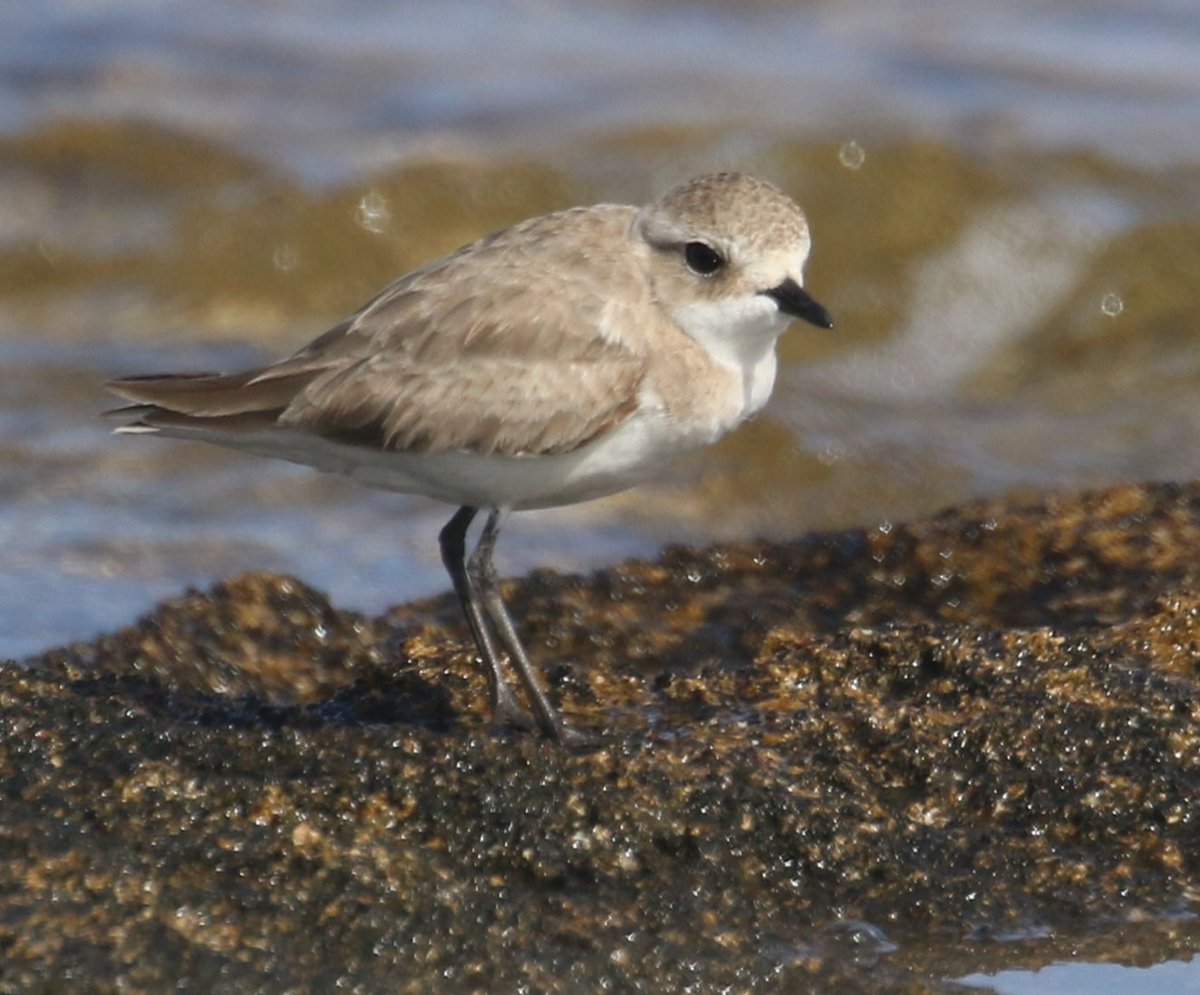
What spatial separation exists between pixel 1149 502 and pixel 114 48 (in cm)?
1027

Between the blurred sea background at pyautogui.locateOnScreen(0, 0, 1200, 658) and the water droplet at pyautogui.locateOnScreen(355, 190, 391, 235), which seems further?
the water droplet at pyautogui.locateOnScreen(355, 190, 391, 235)

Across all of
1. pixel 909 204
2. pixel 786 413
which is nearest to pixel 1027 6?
pixel 909 204

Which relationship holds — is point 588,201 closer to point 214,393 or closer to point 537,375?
point 214,393

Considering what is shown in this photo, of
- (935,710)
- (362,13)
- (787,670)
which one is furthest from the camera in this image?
(362,13)

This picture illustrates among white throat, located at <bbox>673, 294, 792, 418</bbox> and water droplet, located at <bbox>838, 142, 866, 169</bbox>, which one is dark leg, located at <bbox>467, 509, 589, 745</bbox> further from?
water droplet, located at <bbox>838, 142, 866, 169</bbox>

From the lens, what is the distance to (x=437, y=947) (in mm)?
4004

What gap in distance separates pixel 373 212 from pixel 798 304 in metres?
7.98

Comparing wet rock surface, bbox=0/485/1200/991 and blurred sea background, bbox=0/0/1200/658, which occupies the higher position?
blurred sea background, bbox=0/0/1200/658

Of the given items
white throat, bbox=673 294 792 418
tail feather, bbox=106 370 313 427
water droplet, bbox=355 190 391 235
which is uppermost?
water droplet, bbox=355 190 391 235

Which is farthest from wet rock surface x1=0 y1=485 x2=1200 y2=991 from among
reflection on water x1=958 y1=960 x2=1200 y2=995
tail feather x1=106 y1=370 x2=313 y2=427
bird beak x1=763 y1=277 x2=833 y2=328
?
bird beak x1=763 y1=277 x2=833 y2=328

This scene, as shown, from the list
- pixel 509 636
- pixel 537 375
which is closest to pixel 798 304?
pixel 537 375

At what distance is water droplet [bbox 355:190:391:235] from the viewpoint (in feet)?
41.4

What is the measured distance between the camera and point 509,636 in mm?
5395

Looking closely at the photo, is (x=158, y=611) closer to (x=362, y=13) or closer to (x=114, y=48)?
(x=114, y=48)
